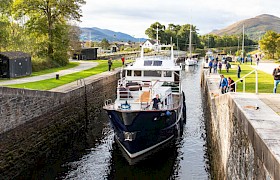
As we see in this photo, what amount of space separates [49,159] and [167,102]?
7.60 metres

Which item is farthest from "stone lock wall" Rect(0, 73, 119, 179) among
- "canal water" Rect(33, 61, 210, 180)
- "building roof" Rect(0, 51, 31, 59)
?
"building roof" Rect(0, 51, 31, 59)

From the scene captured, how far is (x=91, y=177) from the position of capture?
16344mm

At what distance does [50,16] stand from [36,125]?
110 feet

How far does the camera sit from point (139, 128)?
1838 centimetres

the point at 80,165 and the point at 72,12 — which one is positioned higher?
the point at 72,12

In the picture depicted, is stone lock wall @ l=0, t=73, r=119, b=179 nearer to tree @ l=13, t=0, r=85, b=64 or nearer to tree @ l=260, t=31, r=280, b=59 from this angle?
tree @ l=13, t=0, r=85, b=64

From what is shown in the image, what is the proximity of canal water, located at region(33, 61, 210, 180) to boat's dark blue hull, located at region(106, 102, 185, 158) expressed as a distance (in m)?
0.73

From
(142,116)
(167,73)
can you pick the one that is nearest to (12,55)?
(167,73)

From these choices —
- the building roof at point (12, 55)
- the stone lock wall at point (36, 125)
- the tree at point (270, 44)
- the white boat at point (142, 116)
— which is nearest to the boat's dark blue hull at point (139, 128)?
the white boat at point (142, 116)

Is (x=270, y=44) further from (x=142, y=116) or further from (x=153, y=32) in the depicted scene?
(x=153, y=32)

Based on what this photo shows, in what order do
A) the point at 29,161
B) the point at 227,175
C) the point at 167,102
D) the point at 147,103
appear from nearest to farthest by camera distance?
the point at 227,175
the point at 29,161
the point at 147,103
the point at 167,102

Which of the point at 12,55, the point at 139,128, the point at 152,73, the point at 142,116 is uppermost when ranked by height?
the point at 12,55

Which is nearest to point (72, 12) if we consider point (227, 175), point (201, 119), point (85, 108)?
point (85, 108)

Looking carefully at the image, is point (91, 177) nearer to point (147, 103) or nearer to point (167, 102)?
point (147, 103)
